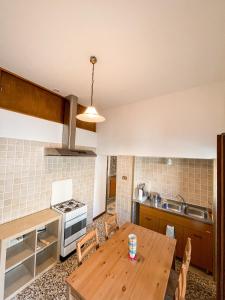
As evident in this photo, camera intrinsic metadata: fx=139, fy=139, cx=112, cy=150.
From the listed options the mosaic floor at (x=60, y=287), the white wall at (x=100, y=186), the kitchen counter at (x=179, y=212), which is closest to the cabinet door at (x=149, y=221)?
the kitchen counter at (x=179, y=212)

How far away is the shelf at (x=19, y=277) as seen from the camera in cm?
172

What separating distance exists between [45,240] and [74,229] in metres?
0.46

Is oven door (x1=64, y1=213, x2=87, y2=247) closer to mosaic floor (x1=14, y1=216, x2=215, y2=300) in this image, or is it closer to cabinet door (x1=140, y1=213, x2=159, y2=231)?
mosaic floor (x1=14, y1=216, x2=215, y2=300)

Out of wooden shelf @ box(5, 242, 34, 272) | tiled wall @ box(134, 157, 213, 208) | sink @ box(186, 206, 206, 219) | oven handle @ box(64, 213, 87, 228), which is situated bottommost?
wooden shelf @ box(5, 242, 34, 272)

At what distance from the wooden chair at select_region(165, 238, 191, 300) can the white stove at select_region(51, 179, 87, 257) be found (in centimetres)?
158

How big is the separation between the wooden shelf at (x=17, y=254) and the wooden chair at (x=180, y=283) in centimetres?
175

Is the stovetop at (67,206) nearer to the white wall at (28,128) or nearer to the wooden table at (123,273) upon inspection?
the wooden table at (123,273)

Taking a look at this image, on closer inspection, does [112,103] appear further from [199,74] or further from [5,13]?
[5,13]

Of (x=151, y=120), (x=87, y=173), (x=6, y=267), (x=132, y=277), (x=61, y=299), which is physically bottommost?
(x=61, y=299)

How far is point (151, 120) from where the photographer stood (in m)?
2.57

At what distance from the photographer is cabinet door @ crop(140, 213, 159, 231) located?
2533 millimetres

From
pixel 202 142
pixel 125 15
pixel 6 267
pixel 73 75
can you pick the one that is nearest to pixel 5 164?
pixel 6 267

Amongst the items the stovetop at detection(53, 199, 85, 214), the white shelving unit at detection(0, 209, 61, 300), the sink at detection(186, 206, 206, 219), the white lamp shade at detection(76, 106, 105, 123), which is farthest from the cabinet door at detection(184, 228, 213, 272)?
the white lamp shade at detection(76, 106, 105, 123)

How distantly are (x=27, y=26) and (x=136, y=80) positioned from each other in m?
1.36
